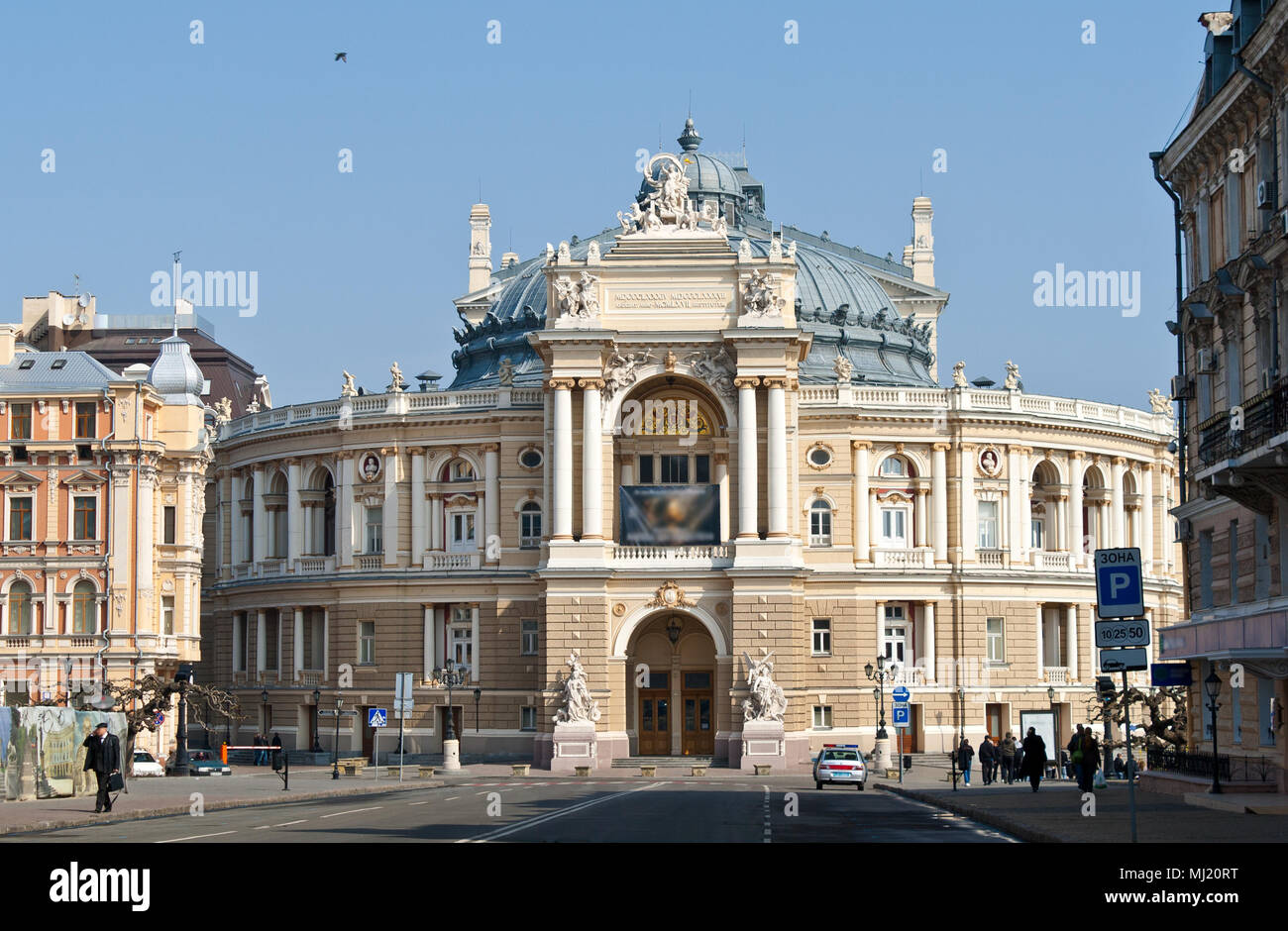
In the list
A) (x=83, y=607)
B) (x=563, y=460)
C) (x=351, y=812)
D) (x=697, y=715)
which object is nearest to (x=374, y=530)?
(x=563, y=460)

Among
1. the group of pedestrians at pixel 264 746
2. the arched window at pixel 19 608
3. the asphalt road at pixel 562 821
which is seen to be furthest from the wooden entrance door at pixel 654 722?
the arched window at pixel 19 608

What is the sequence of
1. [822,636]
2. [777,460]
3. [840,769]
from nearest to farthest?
[840,769], [777,460], [822,636]

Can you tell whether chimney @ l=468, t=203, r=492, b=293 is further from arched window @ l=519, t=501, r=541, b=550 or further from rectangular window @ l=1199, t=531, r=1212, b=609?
rectangular window @ l=1199, t=531, r=1212, b=609

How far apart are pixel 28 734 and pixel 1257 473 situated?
3171cm

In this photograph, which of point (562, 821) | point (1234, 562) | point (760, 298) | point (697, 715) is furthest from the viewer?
point (697, 715)

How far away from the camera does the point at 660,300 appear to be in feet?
278

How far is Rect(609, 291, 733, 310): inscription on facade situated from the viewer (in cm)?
8450

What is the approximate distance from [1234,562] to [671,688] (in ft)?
137

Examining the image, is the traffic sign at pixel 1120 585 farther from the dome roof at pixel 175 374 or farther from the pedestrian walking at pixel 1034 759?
the dome roof at pixel 175 374

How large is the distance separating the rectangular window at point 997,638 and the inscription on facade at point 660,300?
21.2 m

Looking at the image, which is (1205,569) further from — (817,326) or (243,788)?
(817,326)
